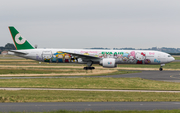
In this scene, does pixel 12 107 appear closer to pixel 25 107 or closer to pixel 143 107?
pixel 25 107

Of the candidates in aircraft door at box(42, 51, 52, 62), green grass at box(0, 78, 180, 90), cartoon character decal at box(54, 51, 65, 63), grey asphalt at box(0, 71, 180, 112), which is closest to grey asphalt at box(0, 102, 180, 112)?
grey asphalt at box(0, 71, 180, 112)

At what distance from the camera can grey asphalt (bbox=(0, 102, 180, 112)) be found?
15248 mm

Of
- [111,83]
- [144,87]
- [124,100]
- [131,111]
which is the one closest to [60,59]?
[111,83]

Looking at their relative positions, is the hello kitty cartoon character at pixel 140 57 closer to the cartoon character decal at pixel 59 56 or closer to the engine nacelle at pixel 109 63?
the engine nacelle at pixel 109 63

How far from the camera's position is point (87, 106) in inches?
637

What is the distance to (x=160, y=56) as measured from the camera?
48.1 m

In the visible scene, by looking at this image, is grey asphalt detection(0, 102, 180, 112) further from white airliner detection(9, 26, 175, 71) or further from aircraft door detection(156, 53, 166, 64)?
aircraft door detection(156, 53, 166, 64)

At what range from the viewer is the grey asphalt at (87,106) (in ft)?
50.0

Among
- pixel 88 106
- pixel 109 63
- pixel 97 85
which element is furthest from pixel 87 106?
pixel 109 63

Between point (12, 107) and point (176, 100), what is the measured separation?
12.0 meters

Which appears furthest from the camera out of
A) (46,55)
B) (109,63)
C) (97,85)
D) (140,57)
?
(140,57)

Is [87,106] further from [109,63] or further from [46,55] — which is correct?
[46,55]

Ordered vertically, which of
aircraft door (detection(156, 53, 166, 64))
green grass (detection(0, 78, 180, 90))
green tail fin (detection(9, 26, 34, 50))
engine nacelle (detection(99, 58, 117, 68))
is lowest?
green grass (detection(0, 78, 180, 90))

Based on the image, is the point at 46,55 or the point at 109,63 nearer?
the point at 109,63
